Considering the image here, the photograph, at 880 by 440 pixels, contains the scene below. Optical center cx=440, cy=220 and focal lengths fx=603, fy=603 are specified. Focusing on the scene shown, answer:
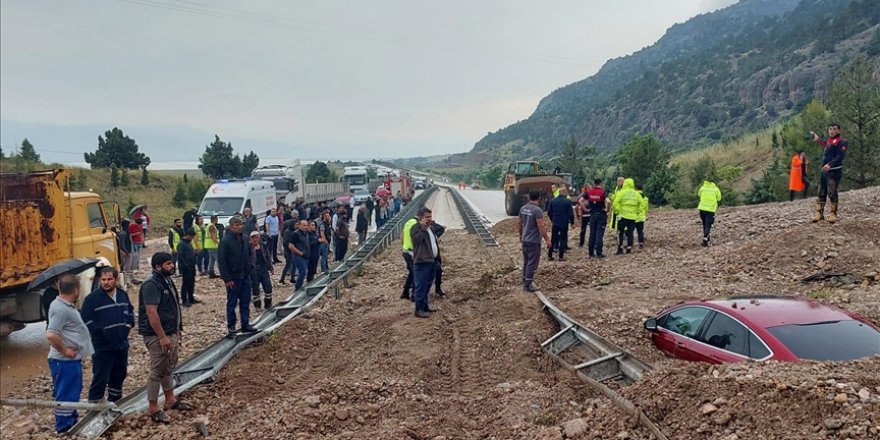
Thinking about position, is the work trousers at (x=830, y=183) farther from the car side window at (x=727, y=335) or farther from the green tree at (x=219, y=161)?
the green tree at (x=219, y=161)

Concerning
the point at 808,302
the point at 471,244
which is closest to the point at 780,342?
the point at 808,302

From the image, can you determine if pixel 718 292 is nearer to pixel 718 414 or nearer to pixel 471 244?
pixel 718 414

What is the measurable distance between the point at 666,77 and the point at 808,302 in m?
112

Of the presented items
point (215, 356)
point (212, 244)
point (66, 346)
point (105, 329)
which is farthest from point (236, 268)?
point (212, 244)

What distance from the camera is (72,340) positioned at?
560 cm

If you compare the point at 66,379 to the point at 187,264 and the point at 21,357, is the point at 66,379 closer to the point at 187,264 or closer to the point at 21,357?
the point at 21,357

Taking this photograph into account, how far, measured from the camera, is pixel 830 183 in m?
10.8

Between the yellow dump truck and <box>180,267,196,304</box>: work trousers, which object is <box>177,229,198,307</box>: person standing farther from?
the yellow dump truck

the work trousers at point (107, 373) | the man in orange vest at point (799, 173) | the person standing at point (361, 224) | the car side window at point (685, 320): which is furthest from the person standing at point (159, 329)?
the man in orange vest at point (799, 173)

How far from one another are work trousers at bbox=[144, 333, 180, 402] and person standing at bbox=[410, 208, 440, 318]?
4.17 metres

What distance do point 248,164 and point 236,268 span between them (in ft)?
145

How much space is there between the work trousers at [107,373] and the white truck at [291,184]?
21.6 meters

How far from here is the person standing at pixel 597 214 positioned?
1288 centimetres

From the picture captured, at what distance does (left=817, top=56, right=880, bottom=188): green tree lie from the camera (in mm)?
16609
